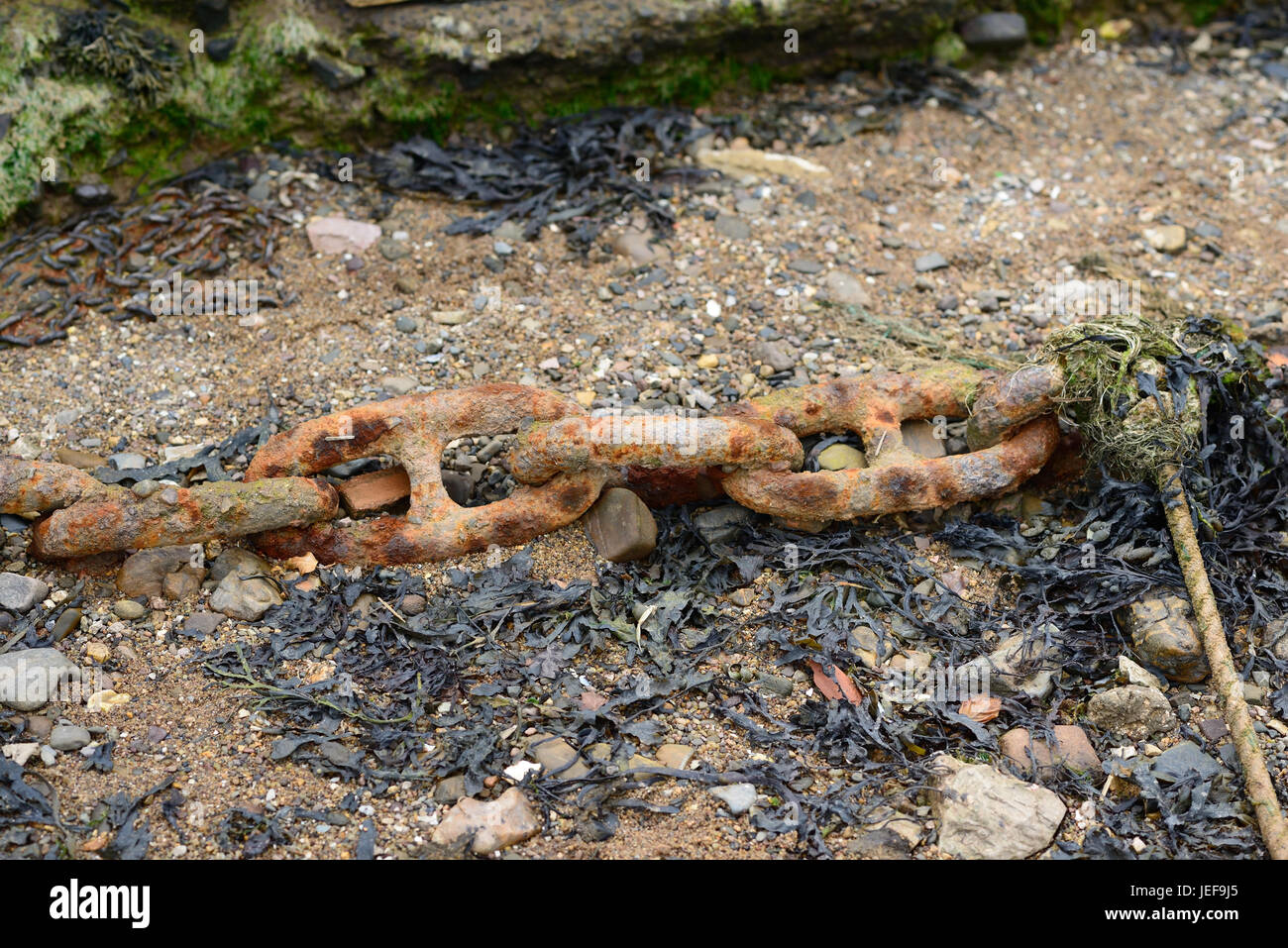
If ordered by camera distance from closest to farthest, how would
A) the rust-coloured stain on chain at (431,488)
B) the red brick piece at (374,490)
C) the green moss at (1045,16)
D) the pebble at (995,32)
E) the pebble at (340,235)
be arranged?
the rust-coloured stain on chain at (431,488)
the red brick piece at (374,490)
the pebble at (340,235)
the pebble at (995,32)
the green moss at (1045,16)

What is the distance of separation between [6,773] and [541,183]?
2.95 meters

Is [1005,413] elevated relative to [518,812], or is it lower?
elevated

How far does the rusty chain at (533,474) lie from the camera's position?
321 cm

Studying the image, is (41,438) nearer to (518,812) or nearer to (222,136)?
(222,136)

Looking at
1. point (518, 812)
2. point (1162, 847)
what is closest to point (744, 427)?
point (518, 812)

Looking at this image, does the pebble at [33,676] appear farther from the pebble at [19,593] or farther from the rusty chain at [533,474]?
the rusty chain at [533,474]

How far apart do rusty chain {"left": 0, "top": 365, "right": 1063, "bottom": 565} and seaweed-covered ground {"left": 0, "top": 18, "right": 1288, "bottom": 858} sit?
142 mm

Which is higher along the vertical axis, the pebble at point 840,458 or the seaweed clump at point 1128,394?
the seaweed clump at point 1128,394

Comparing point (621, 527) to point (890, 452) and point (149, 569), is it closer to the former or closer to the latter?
point (890, 452)

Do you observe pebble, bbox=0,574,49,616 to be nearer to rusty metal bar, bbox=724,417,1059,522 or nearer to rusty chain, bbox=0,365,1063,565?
rusty chain, bbox=0,365,1063,565

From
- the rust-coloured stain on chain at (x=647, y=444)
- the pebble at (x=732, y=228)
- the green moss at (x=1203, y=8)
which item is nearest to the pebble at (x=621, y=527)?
the rust-coloured stain on chain at (x=647, y=444)

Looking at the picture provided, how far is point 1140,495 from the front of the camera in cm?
350

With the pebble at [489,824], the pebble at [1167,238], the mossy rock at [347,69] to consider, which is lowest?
the pebble at [489,824]

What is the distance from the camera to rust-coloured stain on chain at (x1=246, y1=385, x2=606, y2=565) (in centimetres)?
339
